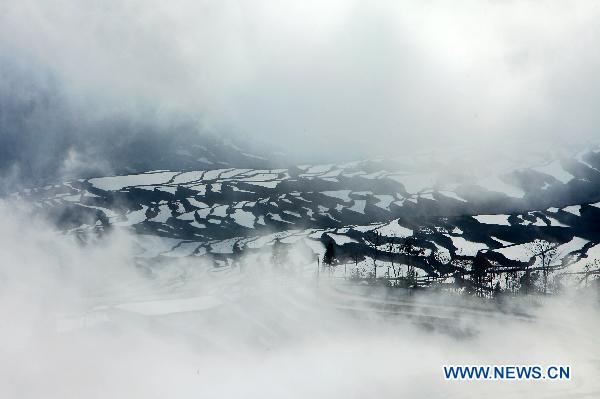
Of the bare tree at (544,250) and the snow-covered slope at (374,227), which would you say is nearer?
the bare tree at (544,250)

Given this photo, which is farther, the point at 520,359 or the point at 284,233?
the point at 284,233

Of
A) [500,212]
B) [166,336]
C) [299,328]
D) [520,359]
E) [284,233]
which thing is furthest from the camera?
[500,212]

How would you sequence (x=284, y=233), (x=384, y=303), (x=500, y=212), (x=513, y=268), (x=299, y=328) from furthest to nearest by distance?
1. (x=500, y=212)
2. (x=284, y=233)
3. (x=513, y=268)
4. (x=384, y=303)
5. (x=299, y=328)

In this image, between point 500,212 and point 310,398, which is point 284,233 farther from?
point 310,398

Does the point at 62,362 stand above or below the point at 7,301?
below

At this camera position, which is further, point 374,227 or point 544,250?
point 374,227

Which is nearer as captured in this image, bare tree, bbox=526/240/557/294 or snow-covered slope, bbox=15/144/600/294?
bare tree, bbox=526/240/557/294

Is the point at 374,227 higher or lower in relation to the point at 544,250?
higher

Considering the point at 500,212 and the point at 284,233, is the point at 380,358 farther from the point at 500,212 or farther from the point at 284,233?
the point at 500,212

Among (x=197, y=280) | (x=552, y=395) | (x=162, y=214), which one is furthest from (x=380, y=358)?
(x=162, y=214)
